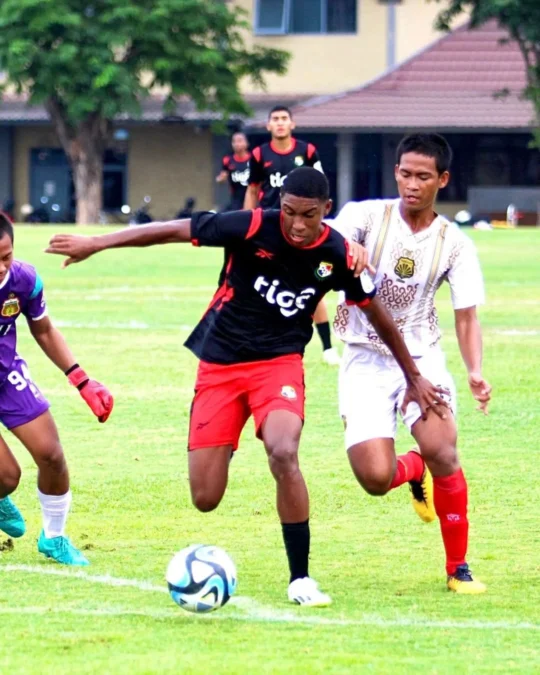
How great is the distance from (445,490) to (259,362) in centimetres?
99

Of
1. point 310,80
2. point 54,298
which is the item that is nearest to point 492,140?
point 310,80

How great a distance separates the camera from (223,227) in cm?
673

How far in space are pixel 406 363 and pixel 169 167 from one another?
163ft

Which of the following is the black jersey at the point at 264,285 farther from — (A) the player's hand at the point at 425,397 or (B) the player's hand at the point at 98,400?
(B) the player's hand at the point at 98,400

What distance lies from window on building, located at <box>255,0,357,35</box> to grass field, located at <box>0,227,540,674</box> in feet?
134

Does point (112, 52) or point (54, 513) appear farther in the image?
point (112, 52)

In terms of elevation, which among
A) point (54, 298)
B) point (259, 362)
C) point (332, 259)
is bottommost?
point (54, 298)

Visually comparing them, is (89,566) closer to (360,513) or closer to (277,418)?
(277,418)

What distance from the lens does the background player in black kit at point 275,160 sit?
15703 mm

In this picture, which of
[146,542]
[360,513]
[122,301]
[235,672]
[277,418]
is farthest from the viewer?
[122,301]

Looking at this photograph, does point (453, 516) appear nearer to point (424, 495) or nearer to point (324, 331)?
point (424, 495)

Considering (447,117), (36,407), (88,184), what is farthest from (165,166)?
(36,407)

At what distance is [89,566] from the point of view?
736cm

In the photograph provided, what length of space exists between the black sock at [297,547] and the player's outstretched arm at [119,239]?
4.16 ft
